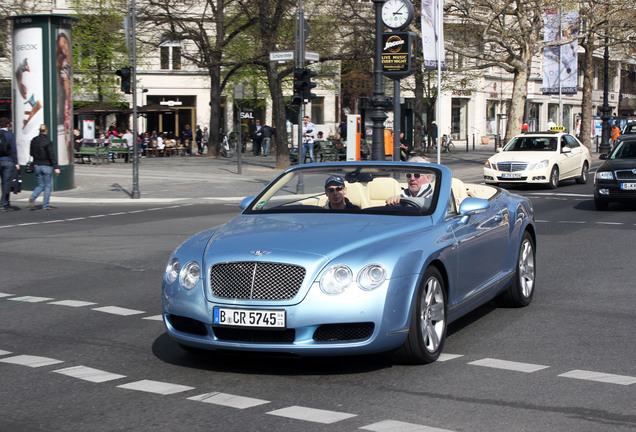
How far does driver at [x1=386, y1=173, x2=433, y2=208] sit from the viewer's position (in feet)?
23.2

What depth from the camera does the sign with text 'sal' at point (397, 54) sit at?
70.8ft

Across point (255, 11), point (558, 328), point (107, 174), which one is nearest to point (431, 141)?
point (255, 11)

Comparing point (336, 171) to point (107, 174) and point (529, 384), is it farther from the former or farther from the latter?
point (107, 174)

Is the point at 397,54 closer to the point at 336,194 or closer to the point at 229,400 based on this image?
the point at 336,194

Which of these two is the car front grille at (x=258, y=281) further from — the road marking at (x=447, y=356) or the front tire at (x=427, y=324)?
the road marking at (x=447, y=356)

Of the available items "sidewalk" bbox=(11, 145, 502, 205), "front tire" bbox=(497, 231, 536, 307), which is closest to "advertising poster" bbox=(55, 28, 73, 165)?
"sidewalk" bbox=(11, 145, 502, 205)

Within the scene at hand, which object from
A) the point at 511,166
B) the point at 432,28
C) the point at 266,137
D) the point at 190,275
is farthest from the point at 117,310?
the point at 266,137

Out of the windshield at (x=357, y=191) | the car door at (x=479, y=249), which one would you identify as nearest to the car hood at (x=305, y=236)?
the windshield at (x=357, y=191)

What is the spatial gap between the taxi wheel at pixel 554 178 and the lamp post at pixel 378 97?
221 inches

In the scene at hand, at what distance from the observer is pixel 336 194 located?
23.7ft

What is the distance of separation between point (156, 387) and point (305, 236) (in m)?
1.36

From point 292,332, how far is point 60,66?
21.0 metres

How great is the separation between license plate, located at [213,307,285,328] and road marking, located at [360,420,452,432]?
3.54ft

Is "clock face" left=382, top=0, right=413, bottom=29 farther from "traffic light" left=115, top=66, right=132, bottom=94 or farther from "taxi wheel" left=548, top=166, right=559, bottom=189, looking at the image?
"traffic light" left=115, top=66, right=132, bottom=94
